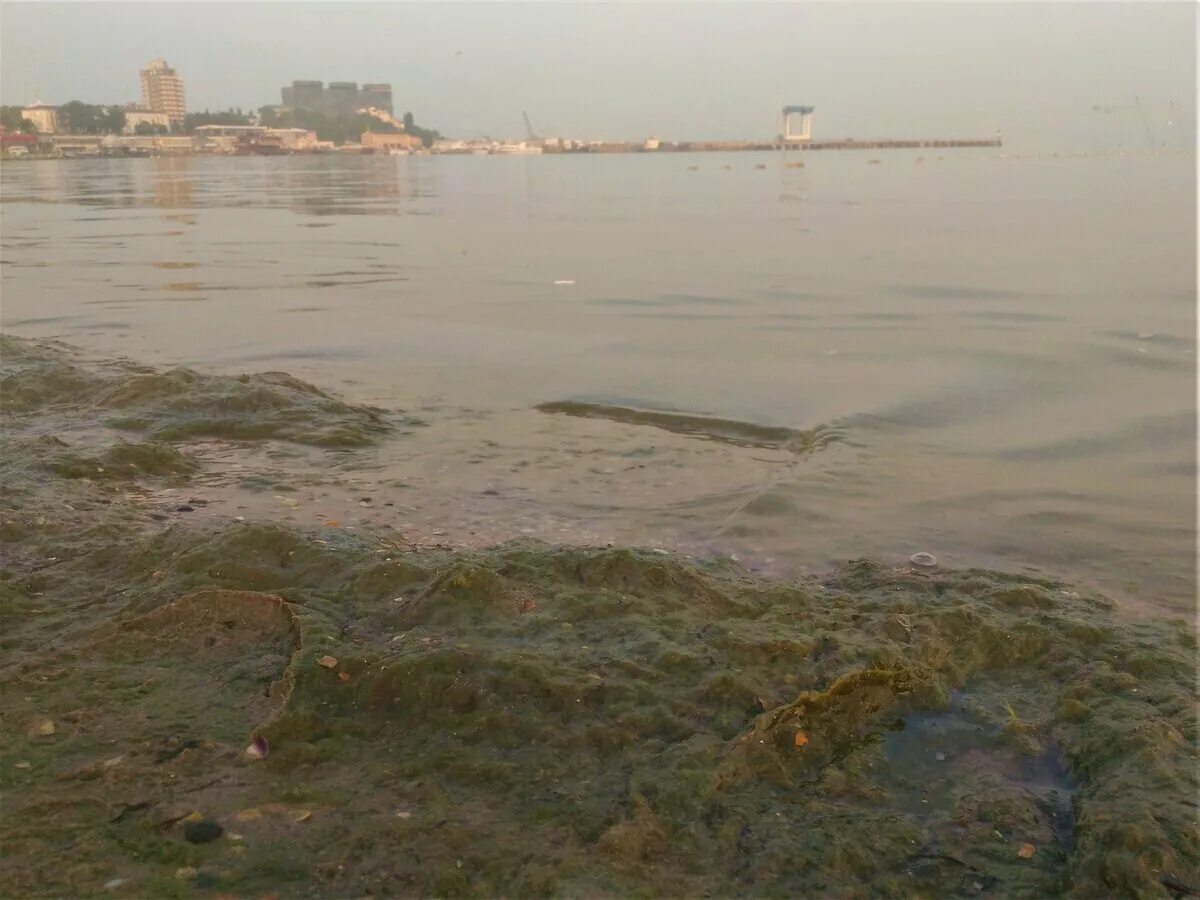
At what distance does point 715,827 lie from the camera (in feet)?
5.91

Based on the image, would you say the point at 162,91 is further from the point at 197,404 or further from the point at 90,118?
the point at 197,404

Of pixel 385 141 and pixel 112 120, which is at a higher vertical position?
pixel 112 120

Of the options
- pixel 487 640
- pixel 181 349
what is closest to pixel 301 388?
pixel 181 349

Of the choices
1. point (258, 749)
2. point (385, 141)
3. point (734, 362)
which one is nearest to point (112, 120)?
point (385, 141)

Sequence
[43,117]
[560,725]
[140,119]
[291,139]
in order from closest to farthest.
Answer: [560,725]
[43,117]
[291,139]
[140,119]

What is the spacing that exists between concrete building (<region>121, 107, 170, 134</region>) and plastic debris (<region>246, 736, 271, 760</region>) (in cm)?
11577

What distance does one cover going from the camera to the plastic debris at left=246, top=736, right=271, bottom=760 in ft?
6.49

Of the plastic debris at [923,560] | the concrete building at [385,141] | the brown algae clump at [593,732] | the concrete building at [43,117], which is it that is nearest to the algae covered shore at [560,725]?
the brown algae clump at [593,732]

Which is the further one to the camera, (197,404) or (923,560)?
(197,404)

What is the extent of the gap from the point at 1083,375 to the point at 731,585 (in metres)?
4.26

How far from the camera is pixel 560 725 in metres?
2.12

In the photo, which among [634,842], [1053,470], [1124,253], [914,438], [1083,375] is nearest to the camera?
[634,842]

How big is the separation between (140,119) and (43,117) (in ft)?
74.2

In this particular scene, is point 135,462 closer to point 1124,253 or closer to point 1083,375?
point 1083,375
